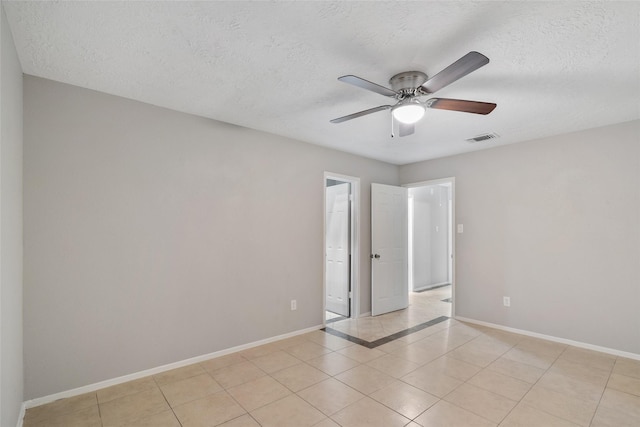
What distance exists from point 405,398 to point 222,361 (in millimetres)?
1780

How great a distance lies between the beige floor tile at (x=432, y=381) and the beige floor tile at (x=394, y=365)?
65 millimetres

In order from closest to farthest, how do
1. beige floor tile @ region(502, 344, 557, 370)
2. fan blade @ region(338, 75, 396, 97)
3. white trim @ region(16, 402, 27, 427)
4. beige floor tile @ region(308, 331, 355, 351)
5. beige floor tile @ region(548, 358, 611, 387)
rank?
fan blade @ region(338, 75, 396, 97)
white trim @ region(16, 402, 27, 427)
beige floor tile @ region(548, 358, 611, 387)
beige floor tile @ region(502, 344, 557, 370)
beige floor tile @ region(308, 331, 355, 351)

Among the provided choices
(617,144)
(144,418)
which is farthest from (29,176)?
(617,144)

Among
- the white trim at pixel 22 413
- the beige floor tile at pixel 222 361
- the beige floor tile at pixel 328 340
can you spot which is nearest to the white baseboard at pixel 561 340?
the beige floor tile at pixel 328 340

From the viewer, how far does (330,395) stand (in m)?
2.43

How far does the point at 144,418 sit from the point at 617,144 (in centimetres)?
505

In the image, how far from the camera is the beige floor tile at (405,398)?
87.9 inches

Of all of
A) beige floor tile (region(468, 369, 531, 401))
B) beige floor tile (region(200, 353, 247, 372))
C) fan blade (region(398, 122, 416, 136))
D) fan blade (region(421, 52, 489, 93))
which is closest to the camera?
fan blade (region(421, 52, 489, 93))

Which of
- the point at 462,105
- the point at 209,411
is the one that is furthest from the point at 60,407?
the point at 462,105

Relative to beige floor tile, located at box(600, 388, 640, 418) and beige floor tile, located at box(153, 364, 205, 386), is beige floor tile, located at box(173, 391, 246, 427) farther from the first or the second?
beige floor tile, located at box(600, 388, 640, 418)

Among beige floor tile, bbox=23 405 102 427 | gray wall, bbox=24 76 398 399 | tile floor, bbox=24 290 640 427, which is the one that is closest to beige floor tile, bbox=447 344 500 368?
tile floor, bbox=24 290 640 427

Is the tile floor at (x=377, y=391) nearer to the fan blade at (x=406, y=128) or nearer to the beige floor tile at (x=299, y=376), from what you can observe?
the beige floor tile at (x=299, y=376)

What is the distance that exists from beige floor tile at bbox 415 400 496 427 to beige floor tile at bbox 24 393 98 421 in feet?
8.02

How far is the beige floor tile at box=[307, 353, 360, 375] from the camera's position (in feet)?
9.47
